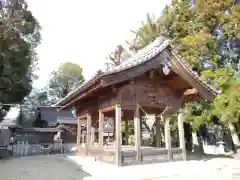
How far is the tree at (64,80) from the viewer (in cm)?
5109

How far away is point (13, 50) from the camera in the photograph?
18.0m

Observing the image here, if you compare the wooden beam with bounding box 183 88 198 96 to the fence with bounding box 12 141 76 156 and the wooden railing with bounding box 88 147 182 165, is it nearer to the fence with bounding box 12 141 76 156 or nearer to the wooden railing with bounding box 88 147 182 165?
the wooden railing with bounding box 88 147 182 165

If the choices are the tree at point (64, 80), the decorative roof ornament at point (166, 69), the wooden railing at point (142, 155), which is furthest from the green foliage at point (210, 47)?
the tree at point (64, 80)

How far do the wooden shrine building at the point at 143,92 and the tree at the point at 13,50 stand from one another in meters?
10.2

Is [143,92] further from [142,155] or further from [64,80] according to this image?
[64,80]

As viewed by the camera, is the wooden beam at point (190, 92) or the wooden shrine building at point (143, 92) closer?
the wooden shrine building at point (143, 92)

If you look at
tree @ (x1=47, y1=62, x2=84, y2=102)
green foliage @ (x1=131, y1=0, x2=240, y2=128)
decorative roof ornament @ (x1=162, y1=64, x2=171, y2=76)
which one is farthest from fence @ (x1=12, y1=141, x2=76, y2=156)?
tree @ (x1=47, y1=62, x2=84, y2=102)

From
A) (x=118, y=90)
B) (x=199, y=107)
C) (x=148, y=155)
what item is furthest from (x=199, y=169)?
(x=199, y=107)

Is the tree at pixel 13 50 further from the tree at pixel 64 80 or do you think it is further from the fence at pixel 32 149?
the tree at pixel 64 80

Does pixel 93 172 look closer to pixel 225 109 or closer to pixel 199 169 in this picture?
pixel 199 169

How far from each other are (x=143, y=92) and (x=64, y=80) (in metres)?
44.2

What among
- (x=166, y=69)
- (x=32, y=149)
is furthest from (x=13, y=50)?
(x=166, y=69)

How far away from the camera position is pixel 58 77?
5150cm

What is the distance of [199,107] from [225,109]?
3.17 metres
